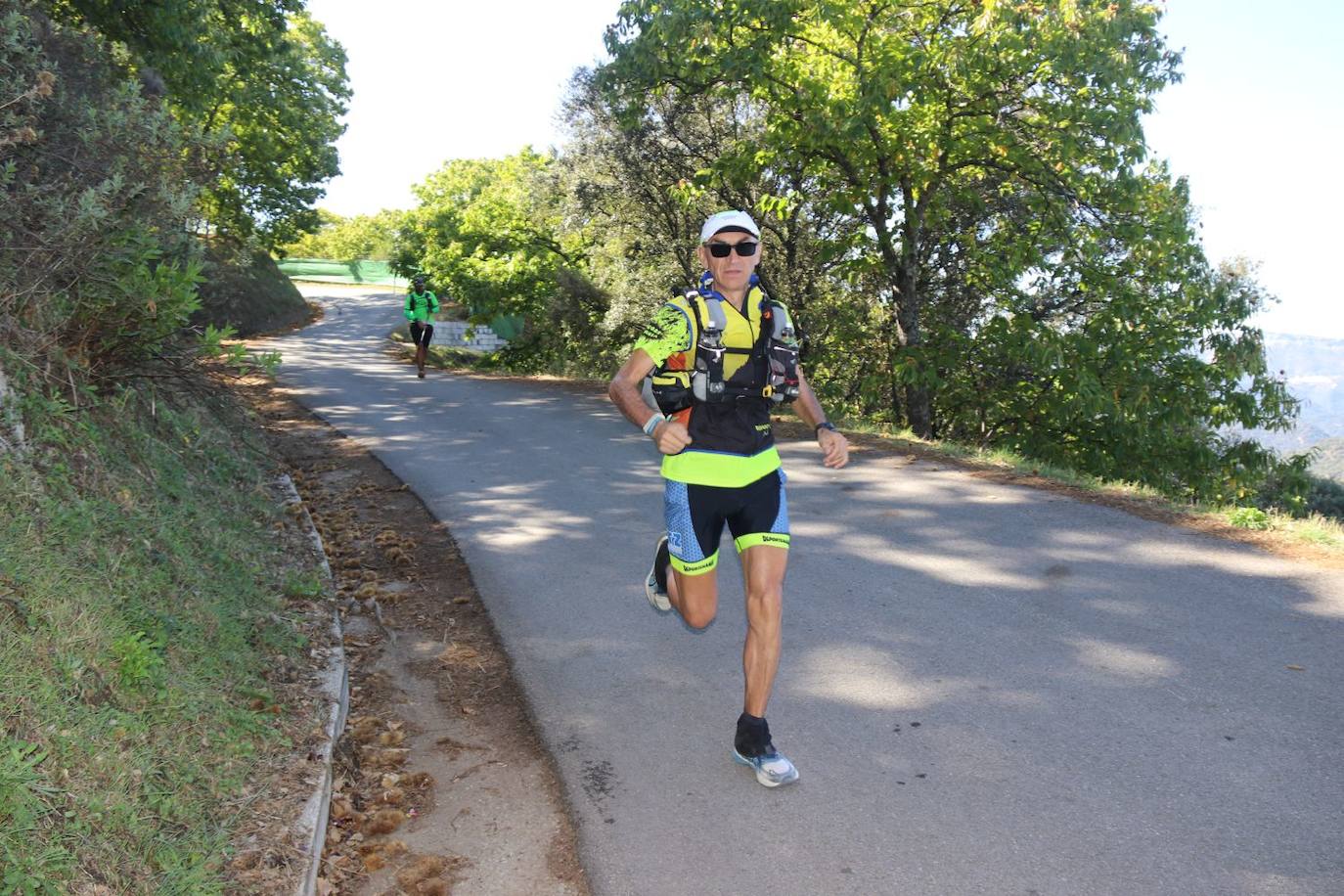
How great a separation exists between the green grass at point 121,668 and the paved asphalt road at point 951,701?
51.7 inches

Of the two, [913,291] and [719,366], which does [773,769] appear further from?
[913,291]

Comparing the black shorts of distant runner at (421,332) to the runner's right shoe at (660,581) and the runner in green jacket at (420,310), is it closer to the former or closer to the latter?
the runner in green jacket at (420,310)

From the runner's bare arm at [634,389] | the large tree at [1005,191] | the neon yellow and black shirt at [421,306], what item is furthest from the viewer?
the neon yellow and black shirt at [421,306]

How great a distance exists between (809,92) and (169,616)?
11.5m

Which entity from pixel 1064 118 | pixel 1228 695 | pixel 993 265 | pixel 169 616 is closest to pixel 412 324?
pixel 993 265

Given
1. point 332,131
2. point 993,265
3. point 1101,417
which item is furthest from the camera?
point 332,131

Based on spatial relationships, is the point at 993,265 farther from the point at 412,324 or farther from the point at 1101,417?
the point at 412,324

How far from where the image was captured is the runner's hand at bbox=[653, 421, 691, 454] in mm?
3979

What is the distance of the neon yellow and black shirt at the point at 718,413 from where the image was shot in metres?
4.21

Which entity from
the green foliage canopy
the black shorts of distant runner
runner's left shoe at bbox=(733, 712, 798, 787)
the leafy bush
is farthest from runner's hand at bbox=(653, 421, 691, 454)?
the green foliage canopy

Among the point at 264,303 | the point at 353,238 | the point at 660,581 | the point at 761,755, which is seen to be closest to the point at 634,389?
the point at 660,581

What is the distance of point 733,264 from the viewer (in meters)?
4.24

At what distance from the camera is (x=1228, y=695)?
481 centimetres

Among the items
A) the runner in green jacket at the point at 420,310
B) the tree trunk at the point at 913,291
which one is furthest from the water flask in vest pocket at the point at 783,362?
the runner in green jacket at the point at 420,310
